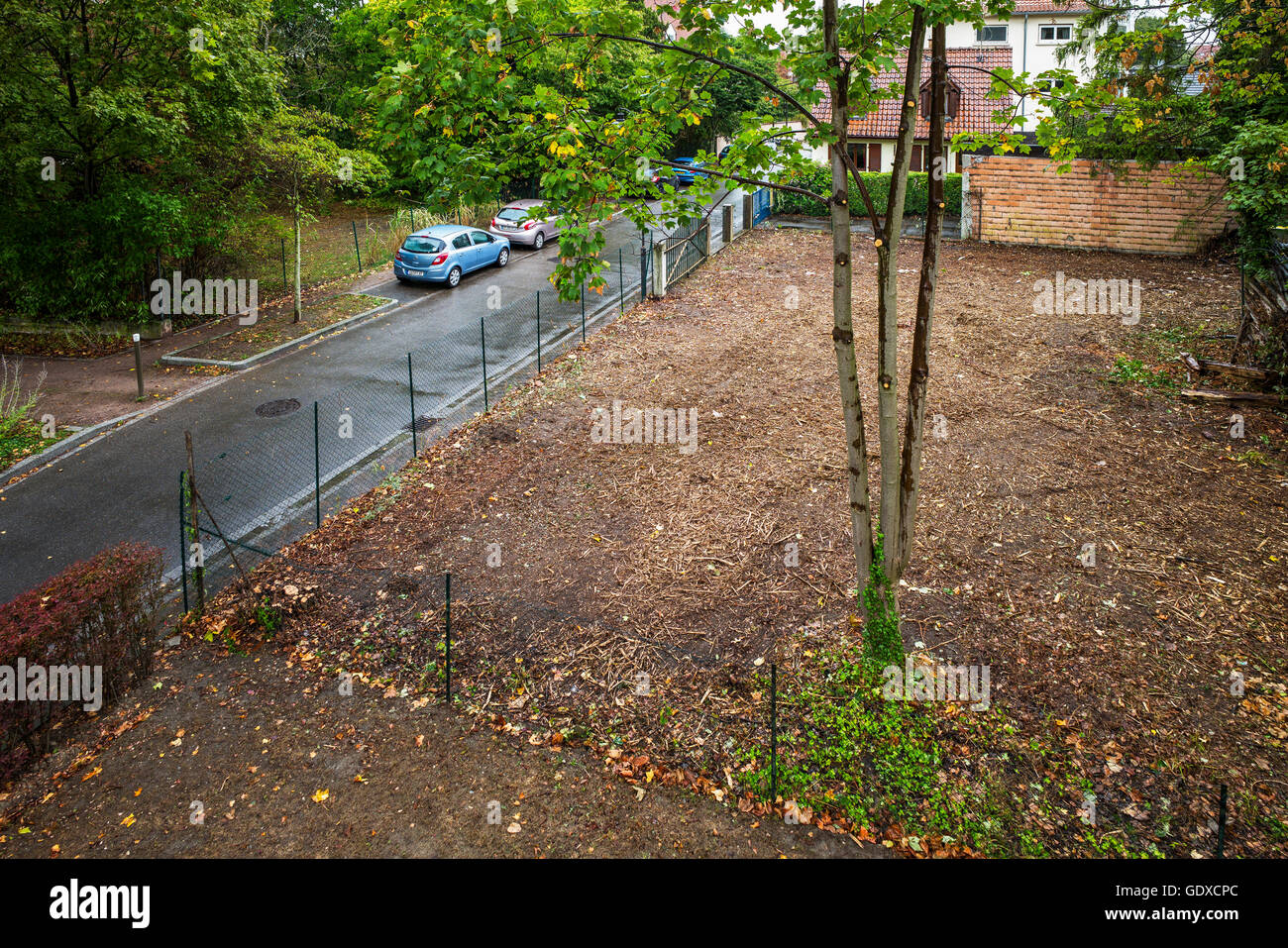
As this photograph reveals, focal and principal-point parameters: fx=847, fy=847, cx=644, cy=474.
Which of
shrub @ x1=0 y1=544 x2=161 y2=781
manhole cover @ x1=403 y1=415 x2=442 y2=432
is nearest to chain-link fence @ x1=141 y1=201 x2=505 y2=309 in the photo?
manhole cover @ x1=403 y1=415 x2=442 y2=432

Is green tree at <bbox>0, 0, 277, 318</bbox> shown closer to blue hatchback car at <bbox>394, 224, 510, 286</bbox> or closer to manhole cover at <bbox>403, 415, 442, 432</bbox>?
blue hatchback car at <bbox>394, 224, 510, 286</bbox>

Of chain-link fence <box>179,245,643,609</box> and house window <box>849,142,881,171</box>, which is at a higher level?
house window <box>849,142,881,171</box>

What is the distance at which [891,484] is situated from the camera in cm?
758

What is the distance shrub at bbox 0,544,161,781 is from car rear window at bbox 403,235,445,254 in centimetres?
1511

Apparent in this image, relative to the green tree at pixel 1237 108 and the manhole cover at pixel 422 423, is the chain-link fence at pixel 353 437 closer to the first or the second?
the manhole cover at pixel 422 423

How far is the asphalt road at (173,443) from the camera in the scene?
1082cm

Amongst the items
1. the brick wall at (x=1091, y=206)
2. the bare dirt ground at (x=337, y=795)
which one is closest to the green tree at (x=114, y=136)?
the bare dirt ground at (x=337, y=795)

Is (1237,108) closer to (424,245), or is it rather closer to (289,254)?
(424,245)

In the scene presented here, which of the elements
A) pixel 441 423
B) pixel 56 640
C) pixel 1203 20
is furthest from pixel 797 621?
pixel 1203 20

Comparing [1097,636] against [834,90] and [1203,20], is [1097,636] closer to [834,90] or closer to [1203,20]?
[834,90]

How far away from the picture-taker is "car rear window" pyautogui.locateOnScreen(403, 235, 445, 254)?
2230cm

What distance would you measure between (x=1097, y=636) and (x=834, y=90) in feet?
19.1

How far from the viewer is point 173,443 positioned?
13.7 m

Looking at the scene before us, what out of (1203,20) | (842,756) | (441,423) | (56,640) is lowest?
(842,756)
